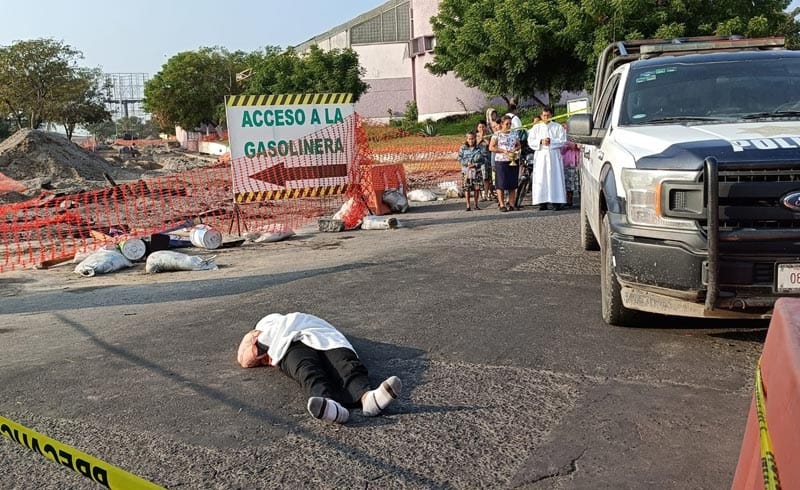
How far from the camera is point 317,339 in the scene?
193 inches

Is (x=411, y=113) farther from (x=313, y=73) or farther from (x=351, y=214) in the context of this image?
(x=351, y=214)

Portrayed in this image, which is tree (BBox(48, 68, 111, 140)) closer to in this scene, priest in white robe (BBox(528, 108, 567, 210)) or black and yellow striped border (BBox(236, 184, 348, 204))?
black and yellow striped border (BBox(236, 184, 348, 204))

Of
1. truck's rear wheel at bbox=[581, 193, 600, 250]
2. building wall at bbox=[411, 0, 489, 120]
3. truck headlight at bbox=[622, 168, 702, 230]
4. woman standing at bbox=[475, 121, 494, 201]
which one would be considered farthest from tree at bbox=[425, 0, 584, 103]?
truck headlight at bbox=[622, 168, 702, 230]

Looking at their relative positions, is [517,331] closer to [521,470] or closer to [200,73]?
[521,470]

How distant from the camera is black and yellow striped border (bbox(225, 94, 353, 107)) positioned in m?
13.6

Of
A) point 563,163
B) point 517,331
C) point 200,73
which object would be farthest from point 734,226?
point 200,73

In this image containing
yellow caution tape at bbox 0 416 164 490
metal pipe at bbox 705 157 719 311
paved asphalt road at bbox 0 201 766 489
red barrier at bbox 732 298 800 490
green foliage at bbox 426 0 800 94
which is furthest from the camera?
green foliage at bbox 426 0 800 94

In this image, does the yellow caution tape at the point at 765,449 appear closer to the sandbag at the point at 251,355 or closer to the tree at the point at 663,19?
the sandbag at the point at 251,355

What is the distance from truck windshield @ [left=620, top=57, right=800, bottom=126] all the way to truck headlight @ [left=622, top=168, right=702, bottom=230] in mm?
1103

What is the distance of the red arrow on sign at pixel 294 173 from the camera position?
44.7ft

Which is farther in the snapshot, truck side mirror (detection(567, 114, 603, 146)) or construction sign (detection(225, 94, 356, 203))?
construction sign (detection(225, 94, 356, 203))

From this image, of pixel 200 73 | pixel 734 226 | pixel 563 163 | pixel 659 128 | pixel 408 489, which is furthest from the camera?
pixel 200 73

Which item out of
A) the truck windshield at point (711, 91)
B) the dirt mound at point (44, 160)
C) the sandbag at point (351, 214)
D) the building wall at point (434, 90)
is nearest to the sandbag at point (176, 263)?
the sandbag at point (351, 214)

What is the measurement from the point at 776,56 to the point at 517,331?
3.23m
